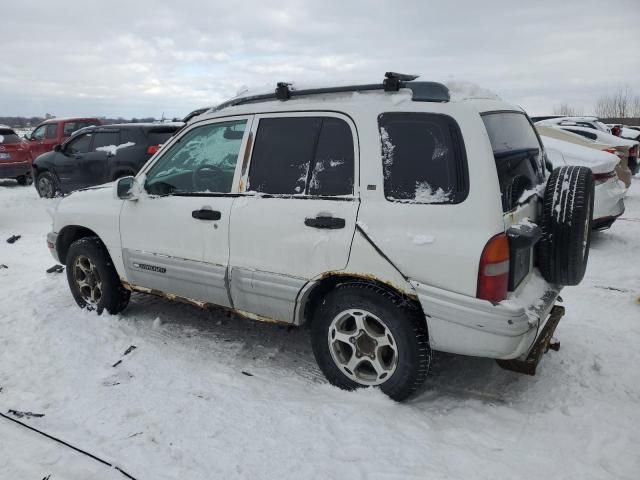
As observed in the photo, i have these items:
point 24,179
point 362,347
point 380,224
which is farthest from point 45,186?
point 380,224

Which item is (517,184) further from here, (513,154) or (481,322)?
(481,322)

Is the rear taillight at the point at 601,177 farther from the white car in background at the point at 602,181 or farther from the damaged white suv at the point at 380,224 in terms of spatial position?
the damaged white suv at the point at 380,224

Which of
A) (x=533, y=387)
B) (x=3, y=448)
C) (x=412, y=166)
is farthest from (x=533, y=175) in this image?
(x=3, y=448)

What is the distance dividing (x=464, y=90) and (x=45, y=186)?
11.6 metres

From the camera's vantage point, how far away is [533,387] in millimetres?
3418

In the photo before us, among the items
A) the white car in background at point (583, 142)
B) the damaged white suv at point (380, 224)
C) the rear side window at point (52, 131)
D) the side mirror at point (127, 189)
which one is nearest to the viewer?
the damaged white suv at point (380, 224)

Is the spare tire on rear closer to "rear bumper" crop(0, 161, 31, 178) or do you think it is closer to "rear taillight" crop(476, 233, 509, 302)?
"rear taillight" crop(476, 233, 509, 302)

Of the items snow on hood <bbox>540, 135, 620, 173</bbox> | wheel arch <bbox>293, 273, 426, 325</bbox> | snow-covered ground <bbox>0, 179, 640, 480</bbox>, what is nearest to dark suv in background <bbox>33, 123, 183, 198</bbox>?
snow-covered ground <bbox>0, 179, 640, 480</bbox>

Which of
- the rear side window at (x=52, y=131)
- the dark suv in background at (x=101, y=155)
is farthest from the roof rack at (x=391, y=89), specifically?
the rear side window at (x=52, y=131)

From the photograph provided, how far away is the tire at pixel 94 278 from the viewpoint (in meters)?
4.59

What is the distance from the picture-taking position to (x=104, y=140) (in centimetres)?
1066

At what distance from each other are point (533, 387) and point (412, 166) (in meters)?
1.74

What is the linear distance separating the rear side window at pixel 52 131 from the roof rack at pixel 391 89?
1371 centimetres

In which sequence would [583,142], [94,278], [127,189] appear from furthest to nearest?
[583,142]
[94,278]
[127,189]
